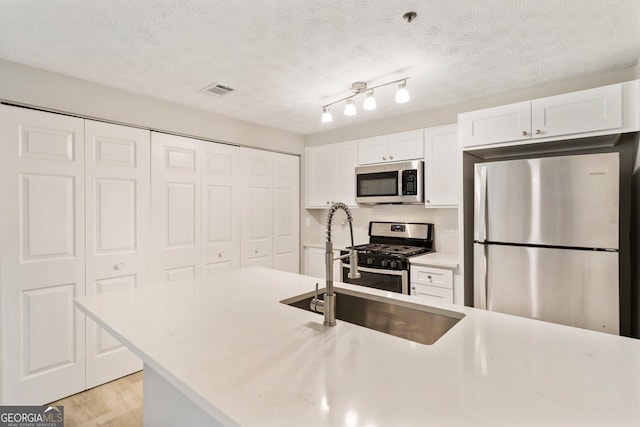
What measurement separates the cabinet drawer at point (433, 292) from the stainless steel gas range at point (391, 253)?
0.27ft

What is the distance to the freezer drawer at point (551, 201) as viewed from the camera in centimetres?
202

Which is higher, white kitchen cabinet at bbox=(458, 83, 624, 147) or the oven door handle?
white kitchen cabinet at bbox=(458, 83, 624, 147)

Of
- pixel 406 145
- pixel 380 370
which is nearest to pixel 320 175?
pixel 406 145

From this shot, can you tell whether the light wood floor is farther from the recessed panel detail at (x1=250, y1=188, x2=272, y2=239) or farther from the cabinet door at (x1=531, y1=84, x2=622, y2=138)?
the cabinet door at (x1=531, y1=84, x2=622, y2=138)

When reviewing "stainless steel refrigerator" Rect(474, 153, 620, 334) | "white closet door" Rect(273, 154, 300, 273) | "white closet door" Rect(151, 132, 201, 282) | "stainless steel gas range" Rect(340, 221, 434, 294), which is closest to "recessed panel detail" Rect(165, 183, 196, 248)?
"white closet door" Rect(151, 132, 201, 282)

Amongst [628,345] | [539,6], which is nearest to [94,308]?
[628,345]

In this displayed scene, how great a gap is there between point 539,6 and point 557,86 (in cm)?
124

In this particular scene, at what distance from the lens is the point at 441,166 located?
3135 mm

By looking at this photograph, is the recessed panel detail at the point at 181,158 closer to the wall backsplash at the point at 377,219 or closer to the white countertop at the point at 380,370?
the wall backsplash at the point at 377,219

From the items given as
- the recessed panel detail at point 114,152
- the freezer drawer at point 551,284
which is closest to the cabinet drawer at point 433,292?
the freezer drawer at point 551,284

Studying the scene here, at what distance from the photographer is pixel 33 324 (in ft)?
7.45

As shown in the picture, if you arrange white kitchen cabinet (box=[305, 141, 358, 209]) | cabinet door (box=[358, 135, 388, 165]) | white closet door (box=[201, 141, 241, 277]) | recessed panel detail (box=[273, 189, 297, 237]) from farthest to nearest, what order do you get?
recessed panel detail (box=[273, 189, 297, 237]), white kitchen cabinet (box=[305, 141, 358, 209]), cabinet door (box=[358, 135, 388, 165]), white closet door (box=[201, 141, 241, 277])

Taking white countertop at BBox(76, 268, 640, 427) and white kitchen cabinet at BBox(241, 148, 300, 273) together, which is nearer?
white countertop at BBox(76, 268, 640, 427)

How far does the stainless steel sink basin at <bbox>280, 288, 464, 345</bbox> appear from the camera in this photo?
142cm
